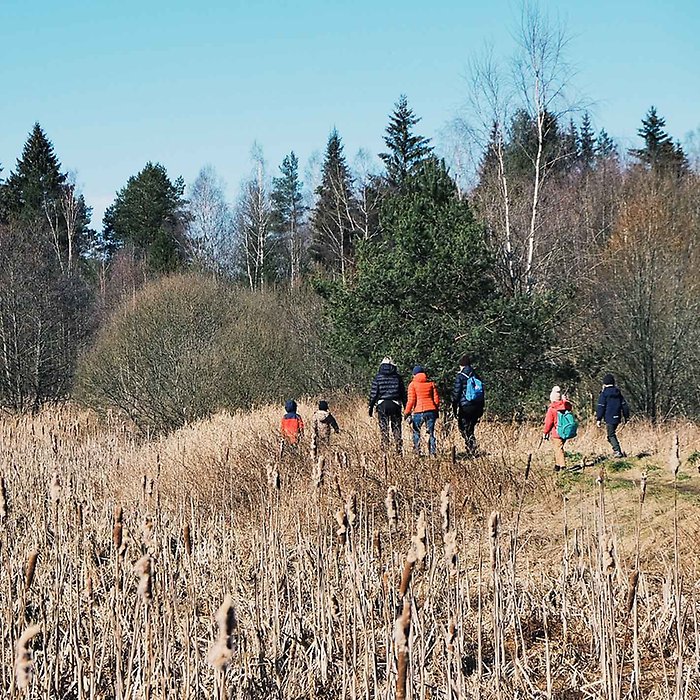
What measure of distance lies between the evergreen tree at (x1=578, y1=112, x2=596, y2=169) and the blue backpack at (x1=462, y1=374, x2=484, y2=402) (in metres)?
32.6

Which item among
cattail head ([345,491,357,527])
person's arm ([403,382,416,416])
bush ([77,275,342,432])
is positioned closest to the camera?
cattail head ([345,491,357,527])

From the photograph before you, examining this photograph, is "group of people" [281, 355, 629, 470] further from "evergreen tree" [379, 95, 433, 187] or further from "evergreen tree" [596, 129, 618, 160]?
"evergreen tree" [596, 129, 618, 160]

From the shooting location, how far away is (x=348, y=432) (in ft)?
44.5

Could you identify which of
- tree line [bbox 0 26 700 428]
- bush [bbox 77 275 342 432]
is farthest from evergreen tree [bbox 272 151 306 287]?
bush [bbox 77 275 342 432]

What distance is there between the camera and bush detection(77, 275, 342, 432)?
20.8m

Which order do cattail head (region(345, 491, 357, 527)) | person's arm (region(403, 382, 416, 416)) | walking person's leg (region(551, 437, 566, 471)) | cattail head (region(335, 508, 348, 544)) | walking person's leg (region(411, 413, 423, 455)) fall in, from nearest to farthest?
cattail head (region(335, 508, 348, 544)), cattail head (region(345, 491, 357, 527)), walking person's leg (region(551, 437, 566, 471)), walking person's leg (region(411, 413, 423, 455)), person's arm (region(403, 382, 416, 416))

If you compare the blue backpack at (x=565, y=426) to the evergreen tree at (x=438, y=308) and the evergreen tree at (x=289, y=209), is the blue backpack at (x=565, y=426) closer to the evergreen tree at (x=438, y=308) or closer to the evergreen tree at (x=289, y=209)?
the evergreen tree at (x=438, y=308)

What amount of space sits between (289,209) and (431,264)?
29.4m

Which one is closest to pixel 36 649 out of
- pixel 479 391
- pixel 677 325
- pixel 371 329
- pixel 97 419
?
pixel 479 391

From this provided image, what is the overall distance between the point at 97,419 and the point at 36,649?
1751 centimetres

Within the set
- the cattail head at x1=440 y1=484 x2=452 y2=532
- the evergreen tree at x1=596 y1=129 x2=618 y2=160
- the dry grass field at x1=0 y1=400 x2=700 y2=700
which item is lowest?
the dry grass field at x1=0 y1=400 x2=700 y2=700

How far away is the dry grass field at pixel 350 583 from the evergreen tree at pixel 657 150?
30.7 m

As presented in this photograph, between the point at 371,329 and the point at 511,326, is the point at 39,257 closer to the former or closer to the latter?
the point at 371,329

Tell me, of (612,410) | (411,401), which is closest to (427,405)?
(411,401)
